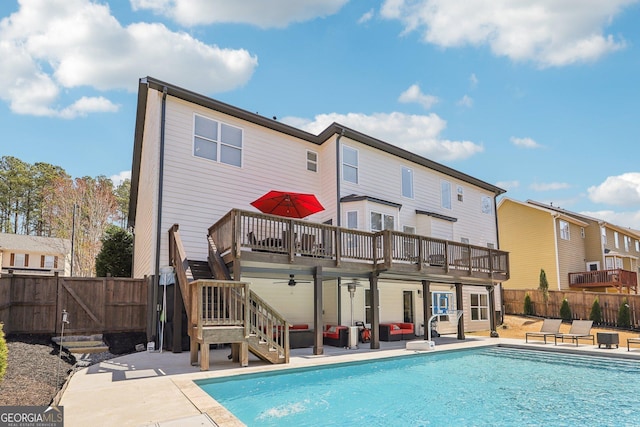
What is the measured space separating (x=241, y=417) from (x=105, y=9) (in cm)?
1153

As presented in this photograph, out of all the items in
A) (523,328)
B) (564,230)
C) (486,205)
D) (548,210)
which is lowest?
(523,328)

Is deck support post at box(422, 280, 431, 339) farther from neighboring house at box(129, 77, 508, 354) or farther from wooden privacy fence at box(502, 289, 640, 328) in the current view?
wooden privacy fence at box(502, 289, 640, 328)

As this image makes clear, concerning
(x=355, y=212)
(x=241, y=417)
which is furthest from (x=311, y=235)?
(x=241, y=417)

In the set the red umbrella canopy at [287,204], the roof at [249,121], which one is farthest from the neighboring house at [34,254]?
the red umbrella canopy at [287,204]

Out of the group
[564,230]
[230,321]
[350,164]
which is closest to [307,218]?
[350,164]

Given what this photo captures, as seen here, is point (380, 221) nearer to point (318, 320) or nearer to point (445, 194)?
point (445, 194)

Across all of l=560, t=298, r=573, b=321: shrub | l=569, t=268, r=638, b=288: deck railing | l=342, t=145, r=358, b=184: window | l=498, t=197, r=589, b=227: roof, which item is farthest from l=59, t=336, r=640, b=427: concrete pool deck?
l=498, t=197, r=589, b=227: roof

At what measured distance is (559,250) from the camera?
92.5 ft

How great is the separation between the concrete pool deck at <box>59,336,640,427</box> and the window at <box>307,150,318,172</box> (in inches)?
277

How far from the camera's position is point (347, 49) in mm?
16094

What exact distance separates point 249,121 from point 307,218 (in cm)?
424

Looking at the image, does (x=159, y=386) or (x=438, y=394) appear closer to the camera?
(x=159, y=386)

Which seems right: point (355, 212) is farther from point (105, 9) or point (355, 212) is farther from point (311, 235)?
point (105, 9)

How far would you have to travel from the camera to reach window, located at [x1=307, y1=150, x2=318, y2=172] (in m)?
16.7
